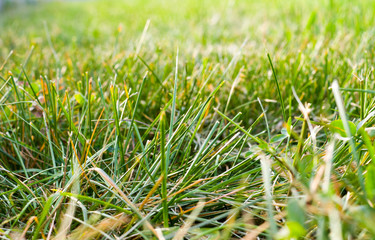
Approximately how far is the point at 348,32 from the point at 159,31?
1.50 m

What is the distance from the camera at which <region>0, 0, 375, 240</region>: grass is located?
60 centimetres

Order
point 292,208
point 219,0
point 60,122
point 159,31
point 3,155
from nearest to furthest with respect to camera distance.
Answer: point 292,208 → point 3,155 → point 60,122 → point 159,31 → point 219,0

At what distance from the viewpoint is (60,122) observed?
1089 mm

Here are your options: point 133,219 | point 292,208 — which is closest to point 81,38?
point 133,219

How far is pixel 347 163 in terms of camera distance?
2.41ft

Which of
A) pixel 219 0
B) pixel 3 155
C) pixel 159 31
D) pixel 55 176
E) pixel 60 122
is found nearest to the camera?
pixel 55 176

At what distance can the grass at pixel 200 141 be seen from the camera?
60 cm

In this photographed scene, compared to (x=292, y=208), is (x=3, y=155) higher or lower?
lower

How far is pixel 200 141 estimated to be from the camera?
1006 mm

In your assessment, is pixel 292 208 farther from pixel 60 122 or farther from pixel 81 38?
pixel 81 38

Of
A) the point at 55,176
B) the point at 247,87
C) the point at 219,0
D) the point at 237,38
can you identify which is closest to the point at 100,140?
the point at 55,176

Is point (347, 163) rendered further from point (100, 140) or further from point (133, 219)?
point (100, 140)

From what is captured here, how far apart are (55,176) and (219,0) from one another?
372 cm

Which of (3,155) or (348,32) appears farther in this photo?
(348,32)
